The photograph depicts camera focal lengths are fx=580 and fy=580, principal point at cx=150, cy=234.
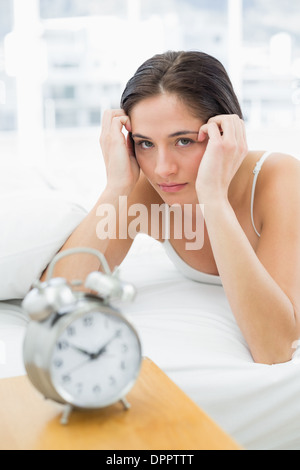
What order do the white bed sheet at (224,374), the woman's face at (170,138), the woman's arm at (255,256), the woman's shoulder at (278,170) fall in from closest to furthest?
1. the white bed sheet at (224,374)
2. the woman's arm at (255,256)
3. the woman's face at (170,138)
4. the woman's shoulder at (278,170)

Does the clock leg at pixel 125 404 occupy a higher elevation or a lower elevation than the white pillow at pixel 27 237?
higher

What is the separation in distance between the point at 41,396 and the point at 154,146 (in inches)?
33.0

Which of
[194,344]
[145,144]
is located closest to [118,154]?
[145,144]

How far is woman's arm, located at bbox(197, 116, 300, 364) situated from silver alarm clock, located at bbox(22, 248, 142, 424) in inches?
22.8

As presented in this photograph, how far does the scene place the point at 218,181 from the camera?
1.41 meters

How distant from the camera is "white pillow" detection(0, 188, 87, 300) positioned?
149 centimetres

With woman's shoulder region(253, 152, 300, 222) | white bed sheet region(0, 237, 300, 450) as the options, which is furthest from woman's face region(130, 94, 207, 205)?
white bed sheet region(0, 237, 300, 450)

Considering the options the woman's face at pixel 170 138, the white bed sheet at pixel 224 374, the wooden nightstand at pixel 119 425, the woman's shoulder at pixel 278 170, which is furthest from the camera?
the woman's shoulder at pixel 278 170

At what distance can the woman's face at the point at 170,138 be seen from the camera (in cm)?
146

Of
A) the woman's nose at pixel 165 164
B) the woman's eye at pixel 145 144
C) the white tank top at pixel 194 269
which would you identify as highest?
the woman's eye at pixel 145 144

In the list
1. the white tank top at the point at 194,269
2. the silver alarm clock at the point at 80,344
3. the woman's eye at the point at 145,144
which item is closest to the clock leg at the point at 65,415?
the silver alarm clock at the point at 80,344

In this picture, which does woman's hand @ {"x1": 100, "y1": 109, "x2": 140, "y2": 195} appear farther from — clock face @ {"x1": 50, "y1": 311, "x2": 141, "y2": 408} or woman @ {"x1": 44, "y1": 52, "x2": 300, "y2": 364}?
clock face @ {"x1": 50, "y1": 311, "x2": 141, "y2": 408}

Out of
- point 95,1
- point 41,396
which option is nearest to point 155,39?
point 95,1

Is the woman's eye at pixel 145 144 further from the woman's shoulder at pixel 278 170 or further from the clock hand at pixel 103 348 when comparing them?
the clock hand at pixel 103 348
